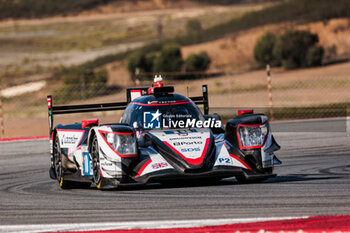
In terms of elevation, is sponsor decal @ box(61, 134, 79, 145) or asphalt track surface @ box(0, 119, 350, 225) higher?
sponsor decal @ box(61, 134, 79, 145)

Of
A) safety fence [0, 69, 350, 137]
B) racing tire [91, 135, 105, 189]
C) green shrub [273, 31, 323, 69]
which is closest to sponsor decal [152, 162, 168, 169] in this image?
racing tire [91, 135, 105, 189]

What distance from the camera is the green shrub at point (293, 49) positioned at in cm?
6056

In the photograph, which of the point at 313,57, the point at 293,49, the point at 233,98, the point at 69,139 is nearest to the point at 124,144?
the point at 69,139

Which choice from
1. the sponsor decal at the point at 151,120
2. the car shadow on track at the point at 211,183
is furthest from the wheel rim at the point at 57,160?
the sponsor decal at the point at 151,120

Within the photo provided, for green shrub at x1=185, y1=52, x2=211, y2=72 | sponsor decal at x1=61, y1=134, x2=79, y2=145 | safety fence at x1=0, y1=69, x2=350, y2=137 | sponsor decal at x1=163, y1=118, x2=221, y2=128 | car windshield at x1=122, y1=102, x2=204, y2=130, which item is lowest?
safety fence at x1=0, y1=69, x2=350, y2=137

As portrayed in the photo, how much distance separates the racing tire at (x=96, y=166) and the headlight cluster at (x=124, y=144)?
35 cm

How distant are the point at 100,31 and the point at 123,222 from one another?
313 feet

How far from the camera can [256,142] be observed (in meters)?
10.2

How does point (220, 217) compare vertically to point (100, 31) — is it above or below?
below

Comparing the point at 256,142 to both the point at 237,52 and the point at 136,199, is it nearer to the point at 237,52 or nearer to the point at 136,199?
the point at 136,199

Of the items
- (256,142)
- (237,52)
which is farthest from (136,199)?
(237,52)

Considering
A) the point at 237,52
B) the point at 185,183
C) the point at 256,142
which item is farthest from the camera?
the point at 237,52

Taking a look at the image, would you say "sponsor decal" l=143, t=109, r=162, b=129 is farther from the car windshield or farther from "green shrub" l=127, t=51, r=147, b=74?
"green shrub" l=127, t=51, r=147, b=74

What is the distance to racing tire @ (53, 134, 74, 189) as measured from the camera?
11.1 meters
